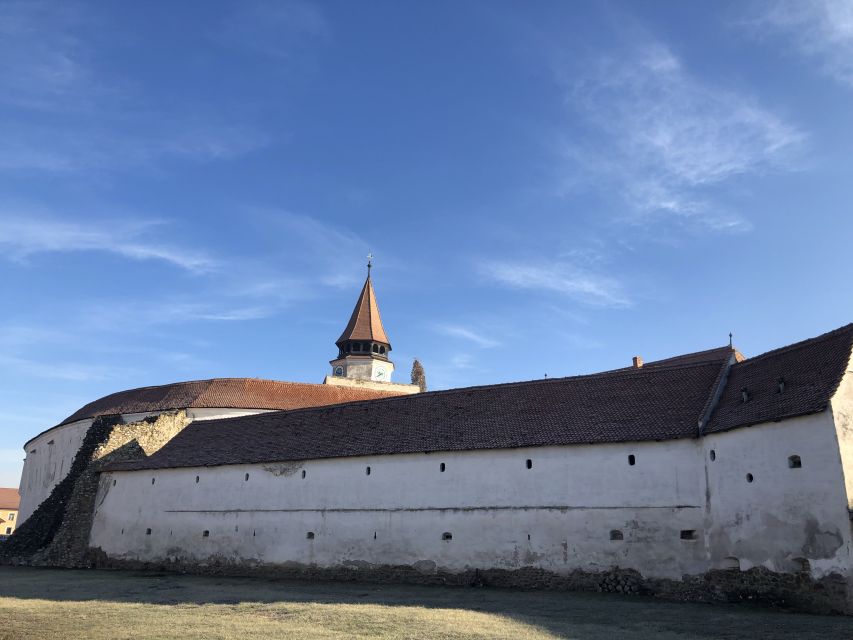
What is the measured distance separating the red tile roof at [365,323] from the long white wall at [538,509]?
101ft

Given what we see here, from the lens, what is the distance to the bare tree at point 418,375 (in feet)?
207

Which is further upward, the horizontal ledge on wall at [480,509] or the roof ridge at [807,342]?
the roof ridge at [807,342]

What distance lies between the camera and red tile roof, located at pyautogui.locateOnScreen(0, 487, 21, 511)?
103 metres

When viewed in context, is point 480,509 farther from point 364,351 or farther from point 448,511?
point 364,351

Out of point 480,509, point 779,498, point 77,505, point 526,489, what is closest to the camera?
point 779,498

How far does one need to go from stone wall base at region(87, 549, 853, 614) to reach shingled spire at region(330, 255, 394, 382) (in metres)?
31.6

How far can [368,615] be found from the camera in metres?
16.4

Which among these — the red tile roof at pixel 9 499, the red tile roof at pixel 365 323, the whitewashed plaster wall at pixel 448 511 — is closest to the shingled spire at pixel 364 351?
the red tile roof at pixel 365 323

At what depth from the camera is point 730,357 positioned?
81.1ft

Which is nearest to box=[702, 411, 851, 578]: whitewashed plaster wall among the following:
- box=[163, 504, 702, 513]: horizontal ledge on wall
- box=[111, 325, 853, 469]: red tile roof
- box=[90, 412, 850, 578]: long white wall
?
box=[90, 412, 850, 578]: long white wall

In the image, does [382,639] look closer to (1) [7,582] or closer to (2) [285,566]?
(2) [285,566]

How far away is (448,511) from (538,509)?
10.5 ft

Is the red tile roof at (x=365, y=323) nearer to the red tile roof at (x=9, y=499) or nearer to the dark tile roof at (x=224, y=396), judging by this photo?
the dark tile roof at (x=224, y=396)

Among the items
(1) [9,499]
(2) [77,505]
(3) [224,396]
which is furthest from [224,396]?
(1) [9,499]
